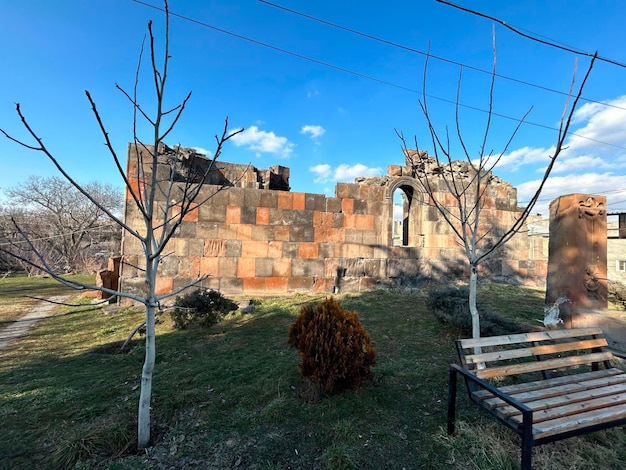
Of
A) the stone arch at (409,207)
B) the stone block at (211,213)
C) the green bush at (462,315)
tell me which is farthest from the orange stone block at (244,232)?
the green bush at (462,315)

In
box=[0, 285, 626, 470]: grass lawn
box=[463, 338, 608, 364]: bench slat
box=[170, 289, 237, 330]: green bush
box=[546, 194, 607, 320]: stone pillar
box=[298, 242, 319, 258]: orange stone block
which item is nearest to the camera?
box=[0, 285, 626, 470]: grass lawn

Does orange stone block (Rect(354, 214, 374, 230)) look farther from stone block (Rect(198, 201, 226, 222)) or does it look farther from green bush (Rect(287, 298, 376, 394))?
green bush (Rect(287, 298, 376, 394))

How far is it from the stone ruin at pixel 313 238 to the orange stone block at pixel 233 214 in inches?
1.0

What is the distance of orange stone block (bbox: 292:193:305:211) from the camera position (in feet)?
27.4

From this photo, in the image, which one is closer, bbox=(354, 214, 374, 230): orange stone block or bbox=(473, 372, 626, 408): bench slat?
bbox=(473, 372, 626, 408): bench slat

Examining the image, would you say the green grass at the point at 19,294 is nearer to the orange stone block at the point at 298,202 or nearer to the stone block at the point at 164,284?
the stone block at the point at 164,284

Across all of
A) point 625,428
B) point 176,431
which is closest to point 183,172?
point 176,431

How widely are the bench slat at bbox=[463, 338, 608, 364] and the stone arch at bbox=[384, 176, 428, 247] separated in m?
6.15

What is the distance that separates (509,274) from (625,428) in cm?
852

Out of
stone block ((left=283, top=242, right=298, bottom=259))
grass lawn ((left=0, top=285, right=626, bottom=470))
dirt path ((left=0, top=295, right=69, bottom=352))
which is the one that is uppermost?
stone block ((left=283, top=242, right=298, bottom=259))

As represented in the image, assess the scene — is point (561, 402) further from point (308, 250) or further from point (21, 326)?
point (21, 326)

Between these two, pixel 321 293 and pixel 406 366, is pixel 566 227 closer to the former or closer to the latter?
pixel 406 366

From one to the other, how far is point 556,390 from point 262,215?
6858 mm

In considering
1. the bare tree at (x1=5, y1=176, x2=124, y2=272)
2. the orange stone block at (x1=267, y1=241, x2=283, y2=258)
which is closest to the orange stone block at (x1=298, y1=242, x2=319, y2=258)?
the orange stone block at (x1=267, y1=241, x2=283, y2=258)
